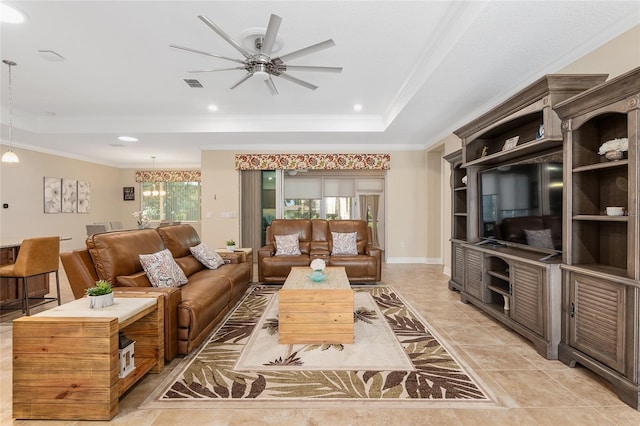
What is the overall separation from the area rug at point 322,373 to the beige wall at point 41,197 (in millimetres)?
4920

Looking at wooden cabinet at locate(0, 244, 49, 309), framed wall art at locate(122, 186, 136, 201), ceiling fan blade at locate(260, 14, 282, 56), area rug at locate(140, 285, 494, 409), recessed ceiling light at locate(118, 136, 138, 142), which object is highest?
recessed ceiling light at locate(118, 136, 138, 142)

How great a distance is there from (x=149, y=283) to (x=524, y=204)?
375 cm

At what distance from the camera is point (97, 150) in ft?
22.9

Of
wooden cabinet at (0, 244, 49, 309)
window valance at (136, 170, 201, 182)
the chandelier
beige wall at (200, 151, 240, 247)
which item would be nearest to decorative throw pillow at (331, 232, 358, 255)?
beige wall at (200, 151, 240, 247)

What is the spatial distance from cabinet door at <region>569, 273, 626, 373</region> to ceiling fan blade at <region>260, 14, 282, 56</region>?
2.86 m

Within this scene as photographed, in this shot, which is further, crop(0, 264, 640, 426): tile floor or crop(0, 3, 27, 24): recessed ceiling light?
crop(0, 3, 27, 24): recessed ceiling light

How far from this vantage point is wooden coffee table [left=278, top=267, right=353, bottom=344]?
2602 mm

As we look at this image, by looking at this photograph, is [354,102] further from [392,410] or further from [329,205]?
[392,410]

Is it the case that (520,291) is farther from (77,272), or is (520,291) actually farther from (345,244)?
(77,272)

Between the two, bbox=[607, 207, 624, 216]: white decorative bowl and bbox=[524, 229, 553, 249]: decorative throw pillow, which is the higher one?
bbox=[607, 207, 624, 216]: white decorative bowl

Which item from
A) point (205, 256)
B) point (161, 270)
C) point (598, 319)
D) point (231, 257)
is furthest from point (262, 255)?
point (598, 319)

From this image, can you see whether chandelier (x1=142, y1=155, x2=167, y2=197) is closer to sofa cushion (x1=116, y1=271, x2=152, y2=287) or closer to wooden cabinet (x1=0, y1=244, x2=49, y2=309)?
wooden cabinet (x1=0, y1=244, x2=49, y2=309)

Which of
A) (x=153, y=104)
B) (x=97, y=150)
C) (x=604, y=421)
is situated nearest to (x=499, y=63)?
(x=604, y=421)

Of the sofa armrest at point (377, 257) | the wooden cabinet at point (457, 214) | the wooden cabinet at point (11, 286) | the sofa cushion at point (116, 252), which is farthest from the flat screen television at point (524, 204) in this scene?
the wooden cabinet at point (11, 286)
